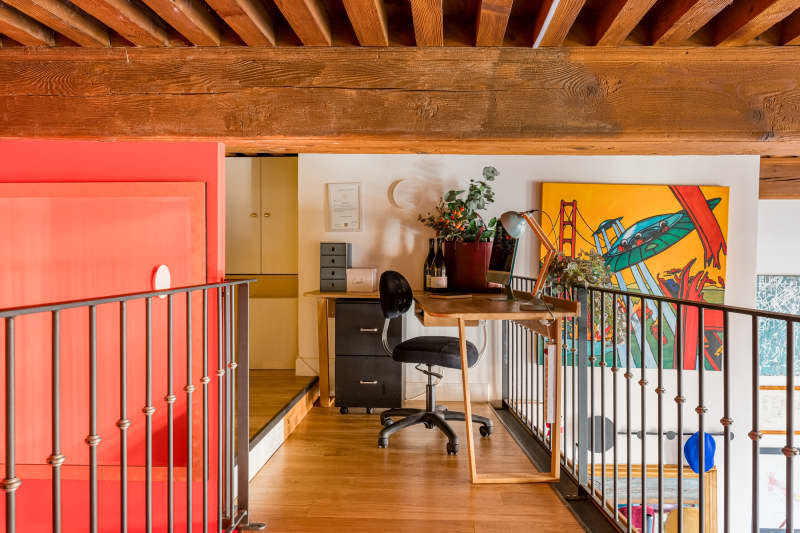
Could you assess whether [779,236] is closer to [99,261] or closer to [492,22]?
[492,22]

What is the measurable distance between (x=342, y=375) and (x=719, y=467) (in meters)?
3.21

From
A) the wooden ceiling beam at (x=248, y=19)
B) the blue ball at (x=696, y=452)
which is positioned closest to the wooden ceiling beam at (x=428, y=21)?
the wooden ceiling beam at (x=248, y=19)

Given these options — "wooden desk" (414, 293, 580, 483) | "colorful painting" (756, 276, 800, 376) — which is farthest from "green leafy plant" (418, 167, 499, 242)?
"colorful painting" (756, 276, 800, 376)

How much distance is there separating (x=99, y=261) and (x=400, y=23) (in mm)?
1996

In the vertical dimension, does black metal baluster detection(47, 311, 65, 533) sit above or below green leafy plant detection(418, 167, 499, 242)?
below

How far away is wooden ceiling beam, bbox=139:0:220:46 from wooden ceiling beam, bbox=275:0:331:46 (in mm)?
404

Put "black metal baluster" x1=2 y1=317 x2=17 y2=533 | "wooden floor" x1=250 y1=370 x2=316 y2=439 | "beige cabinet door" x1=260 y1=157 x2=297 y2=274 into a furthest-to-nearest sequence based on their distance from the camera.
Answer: "beige cabinet door" x1=260 y1=157 x2=297 y2=274
"wooden floor" x1=250 y1=370 x2=316 y2=439
"black metal baluster" x1=2 y1=317 x2=17 y2=533

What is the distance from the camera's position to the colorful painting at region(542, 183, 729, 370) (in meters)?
3.95

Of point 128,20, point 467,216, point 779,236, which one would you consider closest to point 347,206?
point 467,216

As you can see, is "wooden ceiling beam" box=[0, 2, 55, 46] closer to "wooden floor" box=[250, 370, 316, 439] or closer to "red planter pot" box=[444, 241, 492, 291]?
"wooden floor" box=[250, 370, 316, 439]

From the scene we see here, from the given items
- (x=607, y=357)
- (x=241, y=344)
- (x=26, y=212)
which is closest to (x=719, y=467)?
(x=607, y=357)

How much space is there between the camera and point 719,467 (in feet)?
12.7

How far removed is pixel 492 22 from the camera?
2.03 meters

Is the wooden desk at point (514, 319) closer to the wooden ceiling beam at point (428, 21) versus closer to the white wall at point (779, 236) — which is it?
the wooden ceiling beam at point (428, 21)
